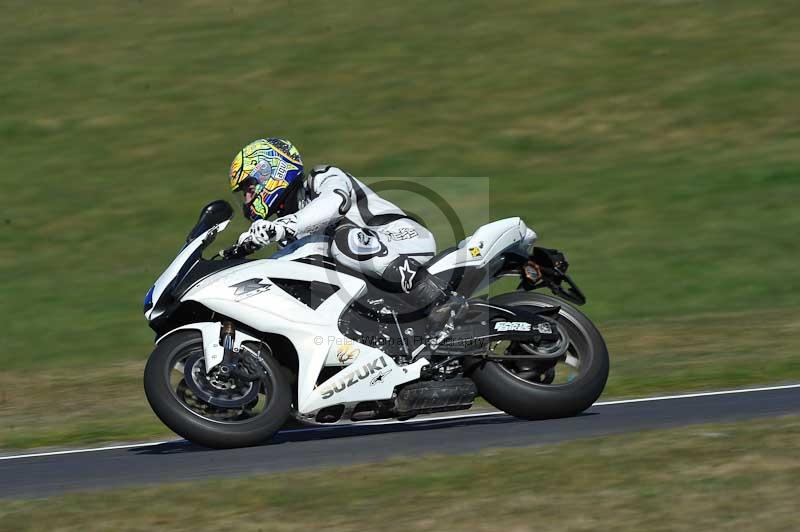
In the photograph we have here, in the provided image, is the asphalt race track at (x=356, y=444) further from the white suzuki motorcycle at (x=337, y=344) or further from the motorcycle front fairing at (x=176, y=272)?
the motorcycle front fairing at (x=176, y=272)

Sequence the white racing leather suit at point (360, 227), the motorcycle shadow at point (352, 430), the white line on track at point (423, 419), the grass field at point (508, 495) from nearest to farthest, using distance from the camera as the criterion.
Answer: the grass field at point (508, 495), the white racing leather suit at point (360, 227), the motorcycle shadow at point (352, 430), the white line on track at point (423, 419)

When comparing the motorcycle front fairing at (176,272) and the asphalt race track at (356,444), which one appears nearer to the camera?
the asphalt race track at (356,444)

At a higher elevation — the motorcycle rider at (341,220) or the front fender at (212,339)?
the motorcycle rider at (341,220)

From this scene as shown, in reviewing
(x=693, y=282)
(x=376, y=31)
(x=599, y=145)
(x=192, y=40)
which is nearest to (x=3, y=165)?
(x=192, y=40)

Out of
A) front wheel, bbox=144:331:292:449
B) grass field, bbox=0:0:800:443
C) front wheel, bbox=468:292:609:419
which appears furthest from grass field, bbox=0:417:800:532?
grass field, bbox=0:0:800:443

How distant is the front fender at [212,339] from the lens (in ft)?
23.6

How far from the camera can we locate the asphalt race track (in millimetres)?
6980

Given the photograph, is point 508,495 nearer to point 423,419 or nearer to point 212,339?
point 212,339

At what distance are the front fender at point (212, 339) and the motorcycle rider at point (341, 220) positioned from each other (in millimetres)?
557

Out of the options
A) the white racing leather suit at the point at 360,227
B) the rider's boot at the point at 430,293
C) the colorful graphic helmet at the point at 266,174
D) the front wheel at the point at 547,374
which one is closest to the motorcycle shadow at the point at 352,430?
the front wheel at the point at 547,374

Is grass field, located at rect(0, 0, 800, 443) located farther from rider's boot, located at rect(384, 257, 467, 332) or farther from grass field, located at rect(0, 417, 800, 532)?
grass field, located at rect(0, 417, 800, 532)

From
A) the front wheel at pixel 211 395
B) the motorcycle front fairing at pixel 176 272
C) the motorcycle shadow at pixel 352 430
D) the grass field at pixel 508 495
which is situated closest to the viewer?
the grass field at pixel 508 495

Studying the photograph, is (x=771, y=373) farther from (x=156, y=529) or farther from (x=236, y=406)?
(x=156, y=529)

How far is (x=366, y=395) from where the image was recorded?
24.6ft
